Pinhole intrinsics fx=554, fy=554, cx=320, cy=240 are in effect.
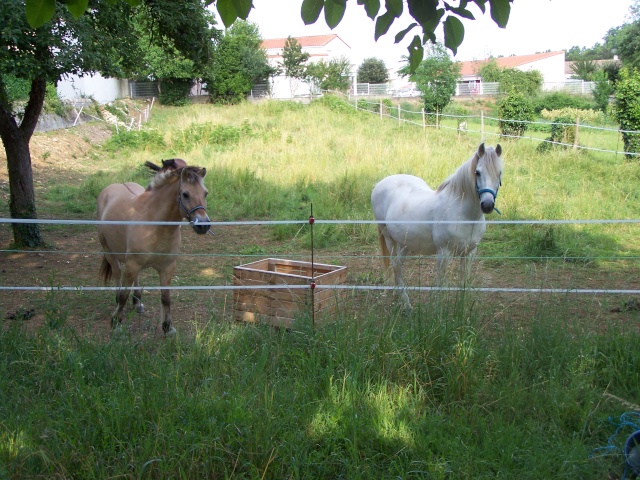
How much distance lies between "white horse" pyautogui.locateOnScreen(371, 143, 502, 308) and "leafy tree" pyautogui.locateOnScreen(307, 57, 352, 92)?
1585 inches

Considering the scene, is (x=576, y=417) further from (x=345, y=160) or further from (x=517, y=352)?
(x=345, y=160)

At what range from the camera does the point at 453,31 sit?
289cm

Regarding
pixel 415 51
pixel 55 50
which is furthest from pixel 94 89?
pixel 415 51

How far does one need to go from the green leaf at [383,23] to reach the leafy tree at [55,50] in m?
4.71

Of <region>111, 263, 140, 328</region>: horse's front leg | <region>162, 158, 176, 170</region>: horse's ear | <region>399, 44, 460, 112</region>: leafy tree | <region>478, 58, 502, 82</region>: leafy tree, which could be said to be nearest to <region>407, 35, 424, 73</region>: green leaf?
<region>162, 158, 176, 170</region>: horse's ear

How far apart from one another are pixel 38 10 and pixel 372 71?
201ft

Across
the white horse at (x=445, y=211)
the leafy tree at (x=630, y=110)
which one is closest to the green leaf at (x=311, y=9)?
the white horse at (x=445, y=211)

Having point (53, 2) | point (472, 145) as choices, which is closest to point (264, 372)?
point (53, 2)

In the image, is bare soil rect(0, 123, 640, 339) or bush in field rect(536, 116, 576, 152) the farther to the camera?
bush in field rect(536, 116, 576, 152)

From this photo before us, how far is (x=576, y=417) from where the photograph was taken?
322 centimetres

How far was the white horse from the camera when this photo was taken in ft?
16.5

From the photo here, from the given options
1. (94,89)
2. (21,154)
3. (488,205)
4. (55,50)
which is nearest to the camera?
(488,205)

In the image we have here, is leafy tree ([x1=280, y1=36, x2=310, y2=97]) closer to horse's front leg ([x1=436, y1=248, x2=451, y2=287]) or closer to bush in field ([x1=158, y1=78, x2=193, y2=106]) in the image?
bush in field ([x1=158, y1=78, x2=193, y2=106])

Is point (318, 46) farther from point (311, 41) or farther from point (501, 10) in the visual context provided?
point (501, 10)
